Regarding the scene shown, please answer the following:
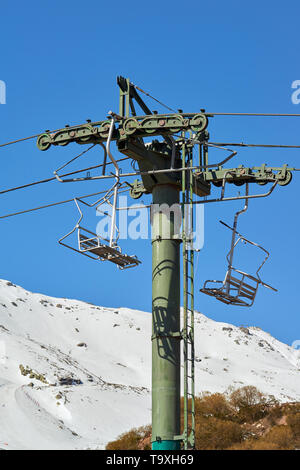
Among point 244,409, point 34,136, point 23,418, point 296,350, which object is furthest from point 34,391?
point 296,350

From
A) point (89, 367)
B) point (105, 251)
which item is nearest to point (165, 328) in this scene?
point (105, 251)

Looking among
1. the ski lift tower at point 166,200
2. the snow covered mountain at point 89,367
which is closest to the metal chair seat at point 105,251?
the ski lift tower at point 166,200

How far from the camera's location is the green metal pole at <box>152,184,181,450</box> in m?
20.0

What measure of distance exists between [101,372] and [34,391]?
2400 centimetres

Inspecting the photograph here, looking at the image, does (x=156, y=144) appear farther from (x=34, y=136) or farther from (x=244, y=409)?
(x=244, y=409)

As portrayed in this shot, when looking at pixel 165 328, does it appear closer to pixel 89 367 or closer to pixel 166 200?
pixel 166 200

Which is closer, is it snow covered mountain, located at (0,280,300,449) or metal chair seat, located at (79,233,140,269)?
metal chair seat, located at (79,233,140,269)

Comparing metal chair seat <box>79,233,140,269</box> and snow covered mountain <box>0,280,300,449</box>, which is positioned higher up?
snow covered mountain <box>0,280,300,449</box>

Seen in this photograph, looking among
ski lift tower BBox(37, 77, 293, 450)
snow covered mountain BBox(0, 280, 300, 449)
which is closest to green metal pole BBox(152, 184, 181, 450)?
ski lift tower BBox(37, 77, 293, 450)

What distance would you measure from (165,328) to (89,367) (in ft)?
245

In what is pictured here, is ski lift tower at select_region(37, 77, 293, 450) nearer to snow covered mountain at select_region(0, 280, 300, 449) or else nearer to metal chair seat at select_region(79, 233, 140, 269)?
metal chair seat at select_region(79, 233, 140, 269)

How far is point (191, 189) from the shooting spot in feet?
67.6

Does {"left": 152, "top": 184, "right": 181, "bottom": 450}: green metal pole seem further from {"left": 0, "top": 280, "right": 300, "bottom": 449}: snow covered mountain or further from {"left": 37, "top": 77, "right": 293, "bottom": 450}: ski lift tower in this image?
{"left": 0, "top": 280, "right": 300, "bottom": 449}: snow covered mountain

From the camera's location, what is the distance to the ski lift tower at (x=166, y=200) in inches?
785
